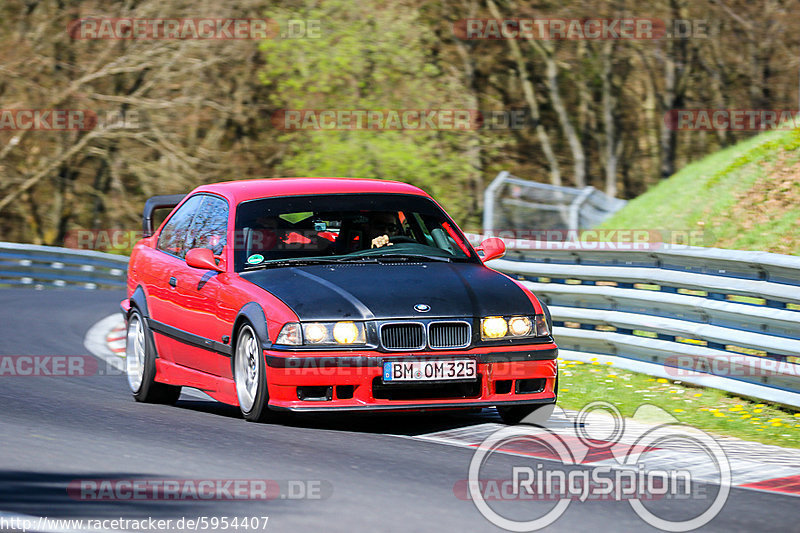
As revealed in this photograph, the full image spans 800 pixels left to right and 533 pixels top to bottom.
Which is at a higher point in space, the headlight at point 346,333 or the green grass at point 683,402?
the headlight at point 346,333

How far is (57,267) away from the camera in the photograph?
26109 mm

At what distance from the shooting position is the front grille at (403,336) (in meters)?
8.13

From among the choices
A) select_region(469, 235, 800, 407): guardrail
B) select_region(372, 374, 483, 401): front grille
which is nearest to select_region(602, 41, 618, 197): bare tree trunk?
select_region(469, 235, 800, 407): guardrail

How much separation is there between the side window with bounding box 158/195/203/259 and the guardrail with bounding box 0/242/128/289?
15681 mm

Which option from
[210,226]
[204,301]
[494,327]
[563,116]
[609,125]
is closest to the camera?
[494,327]

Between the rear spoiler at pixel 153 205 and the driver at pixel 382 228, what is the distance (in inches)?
89.2

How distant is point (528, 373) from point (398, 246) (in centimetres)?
151

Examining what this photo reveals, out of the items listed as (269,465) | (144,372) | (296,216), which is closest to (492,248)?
(296,216)

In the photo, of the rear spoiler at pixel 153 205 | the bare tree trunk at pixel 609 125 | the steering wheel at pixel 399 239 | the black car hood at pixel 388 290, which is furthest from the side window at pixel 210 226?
the bare tree trunk at pixel 609 125

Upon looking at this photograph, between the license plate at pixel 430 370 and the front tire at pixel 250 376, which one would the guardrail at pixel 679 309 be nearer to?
the license plate at pixel 430 370

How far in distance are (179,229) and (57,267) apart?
16.4 metres

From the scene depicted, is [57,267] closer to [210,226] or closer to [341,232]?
[210,226]

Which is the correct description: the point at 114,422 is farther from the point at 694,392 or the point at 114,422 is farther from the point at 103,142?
the point at 103,142

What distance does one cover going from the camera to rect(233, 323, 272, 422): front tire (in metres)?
8.26
